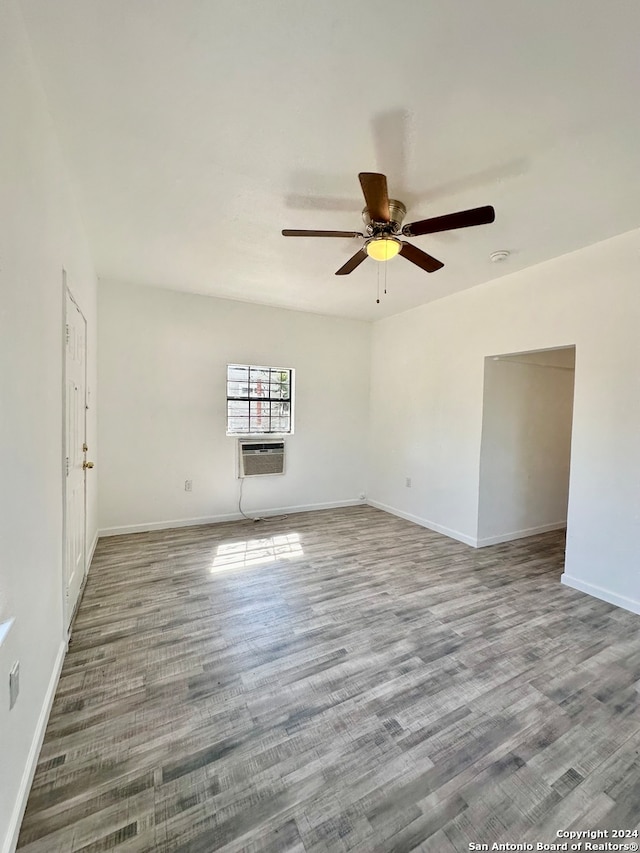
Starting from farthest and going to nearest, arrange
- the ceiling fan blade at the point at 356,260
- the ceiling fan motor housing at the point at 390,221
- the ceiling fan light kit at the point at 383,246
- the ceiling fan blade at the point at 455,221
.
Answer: the ceiling fan blade at the point at 356,260 < the ceiling fan light kit at the point at 383,246 < the ceiling fan motor housing at the point at 390,221 < the ceiling fan blade at the point at 455,221

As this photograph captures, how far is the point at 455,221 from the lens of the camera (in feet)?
6.31

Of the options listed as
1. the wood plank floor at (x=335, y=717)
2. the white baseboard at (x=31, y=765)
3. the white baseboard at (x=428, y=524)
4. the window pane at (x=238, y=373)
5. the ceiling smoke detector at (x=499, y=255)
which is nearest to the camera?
the white baseboard at (x=31, y=765)

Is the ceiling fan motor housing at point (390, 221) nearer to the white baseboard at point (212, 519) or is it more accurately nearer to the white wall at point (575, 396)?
the white wall at point (575, 396)

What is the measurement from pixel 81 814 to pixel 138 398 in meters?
3.51

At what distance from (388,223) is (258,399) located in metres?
3.08

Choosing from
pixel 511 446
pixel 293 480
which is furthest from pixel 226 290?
pixel 511 446

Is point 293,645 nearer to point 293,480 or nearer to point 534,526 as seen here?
point 293,480

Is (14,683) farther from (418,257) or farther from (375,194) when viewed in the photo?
(418,257)

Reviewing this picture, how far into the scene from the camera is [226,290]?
13.5 feet

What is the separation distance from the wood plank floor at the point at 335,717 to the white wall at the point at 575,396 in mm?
624

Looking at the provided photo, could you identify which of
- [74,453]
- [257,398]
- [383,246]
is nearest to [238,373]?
[257,398]

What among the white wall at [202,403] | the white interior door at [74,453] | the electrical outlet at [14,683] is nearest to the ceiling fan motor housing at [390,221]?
the white interior door at [74,453]

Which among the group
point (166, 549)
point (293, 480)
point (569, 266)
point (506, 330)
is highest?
point (569, 266)

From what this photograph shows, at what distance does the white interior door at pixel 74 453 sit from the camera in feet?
7.04
